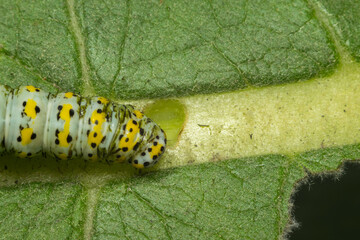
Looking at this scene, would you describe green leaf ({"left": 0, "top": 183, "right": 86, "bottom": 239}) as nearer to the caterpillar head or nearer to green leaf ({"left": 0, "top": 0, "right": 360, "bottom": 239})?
green leaf ({"left": 0, "top": 0, "right": 360, "bottom": 239})

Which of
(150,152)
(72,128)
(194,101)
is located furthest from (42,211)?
(194,101)

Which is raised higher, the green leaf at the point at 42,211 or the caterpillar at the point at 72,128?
the caterpillar at the point at 72,128

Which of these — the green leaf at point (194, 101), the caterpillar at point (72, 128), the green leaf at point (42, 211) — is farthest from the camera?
the green leaf at point (194, 101)

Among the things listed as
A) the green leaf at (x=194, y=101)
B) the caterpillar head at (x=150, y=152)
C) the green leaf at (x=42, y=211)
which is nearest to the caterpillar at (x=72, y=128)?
the caterpillar head at (x=150, y=152)

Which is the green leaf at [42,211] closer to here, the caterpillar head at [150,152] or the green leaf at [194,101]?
the green leaf at [194,101]

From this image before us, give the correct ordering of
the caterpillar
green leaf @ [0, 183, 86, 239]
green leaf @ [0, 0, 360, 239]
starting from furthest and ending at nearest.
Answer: green leaf @ [0, 0, 360, 239], green leaf @ [0, 183, 86, 239], the caterpillar

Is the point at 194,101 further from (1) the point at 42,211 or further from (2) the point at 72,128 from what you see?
(1) the point at 42,211

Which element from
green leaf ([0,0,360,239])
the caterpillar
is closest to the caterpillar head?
the caterpillar

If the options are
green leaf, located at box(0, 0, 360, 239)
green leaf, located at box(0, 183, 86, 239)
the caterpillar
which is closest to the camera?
the caterpillar
